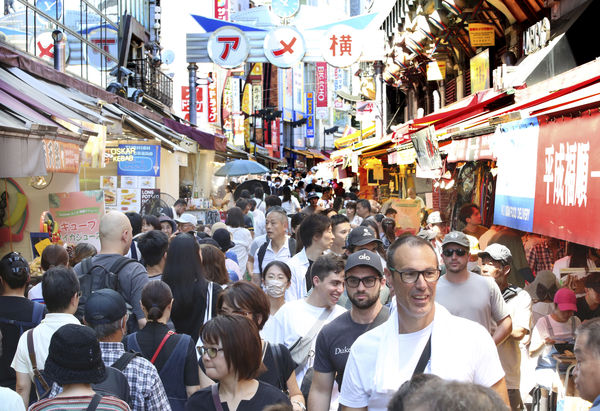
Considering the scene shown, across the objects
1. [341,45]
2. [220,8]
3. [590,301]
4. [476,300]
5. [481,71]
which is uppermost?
[220,8]

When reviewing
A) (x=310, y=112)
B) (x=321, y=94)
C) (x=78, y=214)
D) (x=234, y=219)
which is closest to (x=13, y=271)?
(x=78, y=214)

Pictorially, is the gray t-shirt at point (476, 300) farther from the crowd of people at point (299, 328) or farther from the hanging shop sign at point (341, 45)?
the hanging shop sign at point (341, 45)

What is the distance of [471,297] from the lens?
19.2ft

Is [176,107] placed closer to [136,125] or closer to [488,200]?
[136,125]

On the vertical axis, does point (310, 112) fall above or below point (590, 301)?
above

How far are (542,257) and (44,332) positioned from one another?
18.6ft

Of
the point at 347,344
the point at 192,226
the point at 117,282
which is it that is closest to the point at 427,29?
the point at 192,226

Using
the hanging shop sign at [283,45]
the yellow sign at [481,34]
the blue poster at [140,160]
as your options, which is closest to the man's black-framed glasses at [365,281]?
the blue poster at [140,160]

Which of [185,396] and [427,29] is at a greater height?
[427,29]

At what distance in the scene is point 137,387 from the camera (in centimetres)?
416

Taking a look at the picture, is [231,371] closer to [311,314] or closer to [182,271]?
[311,314]

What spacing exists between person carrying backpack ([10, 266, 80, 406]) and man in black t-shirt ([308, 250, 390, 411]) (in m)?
1.69

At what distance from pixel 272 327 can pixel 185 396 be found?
916 millimetres

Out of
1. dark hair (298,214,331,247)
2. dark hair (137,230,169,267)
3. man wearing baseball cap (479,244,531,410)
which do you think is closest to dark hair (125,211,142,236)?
dark hair (298,214,331,247)
